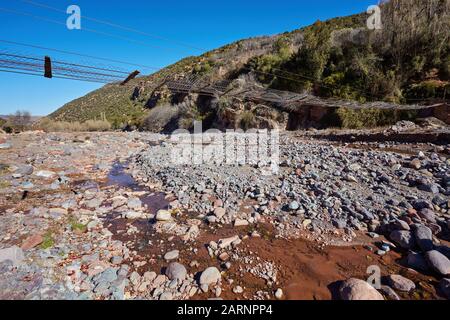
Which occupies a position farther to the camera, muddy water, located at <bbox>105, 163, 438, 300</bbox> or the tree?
the tree

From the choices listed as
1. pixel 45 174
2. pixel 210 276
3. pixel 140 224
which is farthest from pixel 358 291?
pixel 45 174

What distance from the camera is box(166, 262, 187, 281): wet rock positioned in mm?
2324

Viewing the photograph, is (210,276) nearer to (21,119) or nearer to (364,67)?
(364,67)

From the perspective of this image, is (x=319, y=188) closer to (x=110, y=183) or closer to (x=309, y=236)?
(x=309, y=236)

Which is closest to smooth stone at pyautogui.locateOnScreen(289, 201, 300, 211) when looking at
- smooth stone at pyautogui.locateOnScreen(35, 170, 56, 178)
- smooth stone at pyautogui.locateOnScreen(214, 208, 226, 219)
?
smooth stone at pyautogui.locateOnScreen(214, 208, 226, 219)

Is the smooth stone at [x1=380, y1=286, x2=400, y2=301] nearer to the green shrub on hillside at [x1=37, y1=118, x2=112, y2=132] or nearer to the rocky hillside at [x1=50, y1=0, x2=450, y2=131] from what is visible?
the rocky hillside at [x1=50, y1=0, x2=450, y2=131]

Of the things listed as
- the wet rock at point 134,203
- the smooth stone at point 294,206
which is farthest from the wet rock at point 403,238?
the wet rock at point 134,203

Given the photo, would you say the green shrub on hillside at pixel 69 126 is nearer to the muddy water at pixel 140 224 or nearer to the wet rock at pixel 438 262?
the muddy water at pixel 140 224

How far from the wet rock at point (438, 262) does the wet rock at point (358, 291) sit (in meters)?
0.86

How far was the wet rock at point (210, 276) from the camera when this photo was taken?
2266 millimetres

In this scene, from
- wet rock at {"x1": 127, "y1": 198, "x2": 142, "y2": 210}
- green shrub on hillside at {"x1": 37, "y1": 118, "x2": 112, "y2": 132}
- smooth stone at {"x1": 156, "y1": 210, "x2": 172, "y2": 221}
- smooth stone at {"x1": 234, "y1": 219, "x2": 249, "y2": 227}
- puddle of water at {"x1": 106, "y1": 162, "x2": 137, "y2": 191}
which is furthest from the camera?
green shrub on hillside at {"x1": 37, "y1": 118, "x2": 112, "y2": 132}

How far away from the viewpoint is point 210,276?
2.31 m

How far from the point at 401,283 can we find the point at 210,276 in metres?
1.89

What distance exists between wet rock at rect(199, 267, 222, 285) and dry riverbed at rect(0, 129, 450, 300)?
0.04 ft
